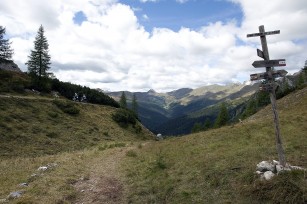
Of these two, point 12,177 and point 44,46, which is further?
point 44,46

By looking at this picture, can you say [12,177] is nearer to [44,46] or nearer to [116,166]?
[116,166]

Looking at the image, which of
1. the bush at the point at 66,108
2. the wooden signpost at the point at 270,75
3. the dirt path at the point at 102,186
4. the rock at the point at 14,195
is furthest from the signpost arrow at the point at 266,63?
the bush at the point at 66,108

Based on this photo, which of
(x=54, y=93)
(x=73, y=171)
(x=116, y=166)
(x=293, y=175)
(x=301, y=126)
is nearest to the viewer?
(x=293, y=175)

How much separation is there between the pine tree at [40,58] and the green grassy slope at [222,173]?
5251cm

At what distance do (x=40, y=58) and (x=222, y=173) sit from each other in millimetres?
62822

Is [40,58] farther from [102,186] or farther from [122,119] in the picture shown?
[102,186]

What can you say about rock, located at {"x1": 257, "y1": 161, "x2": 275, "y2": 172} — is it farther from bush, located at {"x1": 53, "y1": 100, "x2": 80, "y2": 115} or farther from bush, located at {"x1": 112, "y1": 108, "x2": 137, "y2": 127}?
bush, located at {"x1": 112, "y1": 108, "x2": 137, "y2": 127}

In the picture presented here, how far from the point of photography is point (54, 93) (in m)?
63.4

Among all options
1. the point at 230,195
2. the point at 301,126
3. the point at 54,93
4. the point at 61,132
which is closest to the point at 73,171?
the point at 230,195

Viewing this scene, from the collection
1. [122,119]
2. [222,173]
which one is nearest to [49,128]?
[122,119]

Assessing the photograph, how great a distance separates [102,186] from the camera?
51.6 ft

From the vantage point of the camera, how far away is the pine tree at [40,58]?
68.7m

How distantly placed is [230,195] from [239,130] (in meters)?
15.1

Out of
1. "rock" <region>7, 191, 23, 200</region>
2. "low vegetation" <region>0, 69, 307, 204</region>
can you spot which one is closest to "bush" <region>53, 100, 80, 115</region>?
"low vegetation" <region>0, 69, 307, 204</region>
